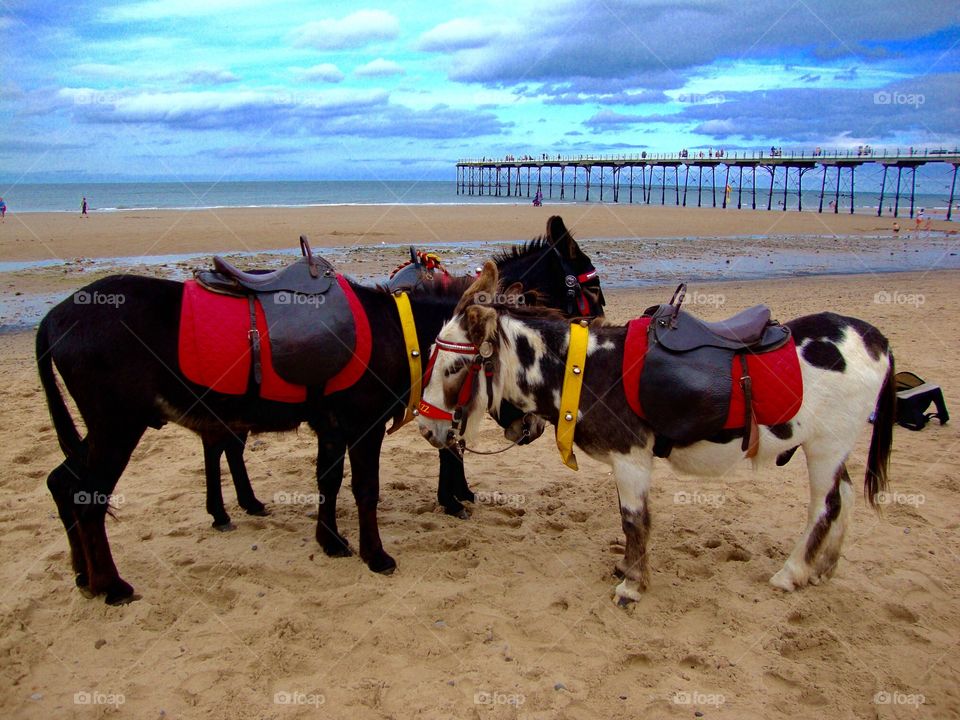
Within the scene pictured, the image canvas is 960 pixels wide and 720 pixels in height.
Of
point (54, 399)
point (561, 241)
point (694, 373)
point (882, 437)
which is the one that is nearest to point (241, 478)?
point (54, 399)

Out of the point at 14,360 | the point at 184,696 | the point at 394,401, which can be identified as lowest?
the point at 184,696

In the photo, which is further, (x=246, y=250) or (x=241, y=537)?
(x=246, y=250)

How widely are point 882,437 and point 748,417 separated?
112 centimetres

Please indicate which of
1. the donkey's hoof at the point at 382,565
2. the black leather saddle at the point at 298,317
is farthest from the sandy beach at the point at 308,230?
the donkey's hoof at the point at 382,565

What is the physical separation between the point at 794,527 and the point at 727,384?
191cm

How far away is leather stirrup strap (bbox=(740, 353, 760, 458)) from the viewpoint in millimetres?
3949

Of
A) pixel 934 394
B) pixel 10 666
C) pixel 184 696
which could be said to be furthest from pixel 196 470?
pixel 934 394

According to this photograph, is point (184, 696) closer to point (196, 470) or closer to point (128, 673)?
point (128, 673)

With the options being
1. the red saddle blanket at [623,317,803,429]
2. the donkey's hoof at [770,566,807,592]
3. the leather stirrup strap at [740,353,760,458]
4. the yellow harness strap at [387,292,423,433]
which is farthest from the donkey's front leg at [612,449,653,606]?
the yellow harness strap at [387,292,423,433]

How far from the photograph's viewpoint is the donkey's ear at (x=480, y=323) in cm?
394

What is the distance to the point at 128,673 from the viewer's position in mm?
3537

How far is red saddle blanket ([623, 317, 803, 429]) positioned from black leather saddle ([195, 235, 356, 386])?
1.84 meters

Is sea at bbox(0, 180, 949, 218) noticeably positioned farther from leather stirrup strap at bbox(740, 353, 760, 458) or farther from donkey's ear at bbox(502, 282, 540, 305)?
leather stirrup strap at bbox(740, 353, 760, 458)

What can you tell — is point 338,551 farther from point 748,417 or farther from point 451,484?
point 748,417
